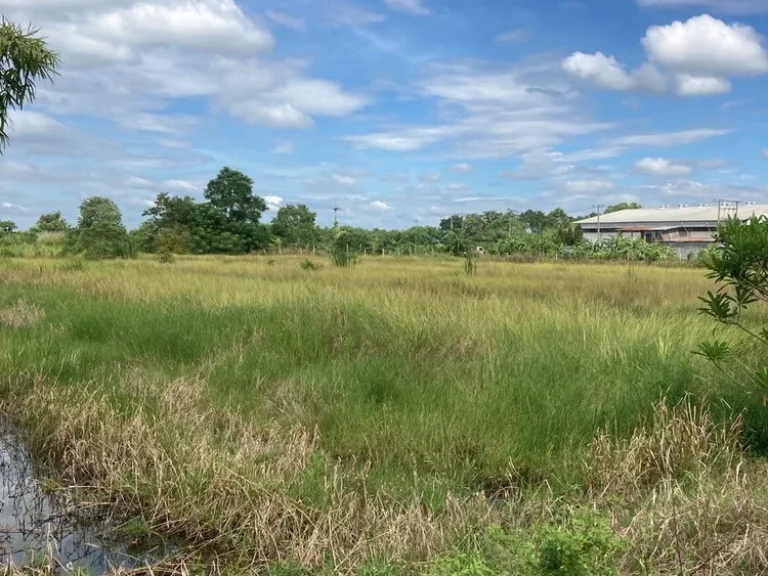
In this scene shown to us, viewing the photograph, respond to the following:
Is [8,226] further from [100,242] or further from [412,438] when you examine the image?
[412,438]

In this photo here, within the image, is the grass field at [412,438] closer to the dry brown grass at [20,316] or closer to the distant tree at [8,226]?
the dry brown grass at [20,316]

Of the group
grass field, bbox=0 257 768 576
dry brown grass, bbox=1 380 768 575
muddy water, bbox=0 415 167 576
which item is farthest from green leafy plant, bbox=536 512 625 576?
muddy water, bbox=0 415 167 576

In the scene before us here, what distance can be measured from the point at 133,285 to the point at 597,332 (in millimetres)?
8601

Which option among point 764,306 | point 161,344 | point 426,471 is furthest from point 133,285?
point 764,306

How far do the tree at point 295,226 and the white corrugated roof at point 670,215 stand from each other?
27934 millimetres

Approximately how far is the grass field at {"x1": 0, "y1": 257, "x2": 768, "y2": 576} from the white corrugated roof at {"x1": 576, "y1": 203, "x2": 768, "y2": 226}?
53.4 m

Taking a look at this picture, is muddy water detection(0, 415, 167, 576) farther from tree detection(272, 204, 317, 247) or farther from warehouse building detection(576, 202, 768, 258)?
warehouse building detection(576, 202, 768, 258)

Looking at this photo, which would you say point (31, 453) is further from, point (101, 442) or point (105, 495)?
point (105, 495)

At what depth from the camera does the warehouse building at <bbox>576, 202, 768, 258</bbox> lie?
51594mm

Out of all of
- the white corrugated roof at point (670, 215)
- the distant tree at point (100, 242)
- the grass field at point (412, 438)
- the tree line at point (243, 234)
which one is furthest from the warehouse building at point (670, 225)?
the grass field at point (412, 438)

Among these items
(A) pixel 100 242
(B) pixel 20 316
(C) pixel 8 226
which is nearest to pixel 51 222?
(C) pixel 8 226

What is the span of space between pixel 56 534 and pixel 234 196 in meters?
42.9

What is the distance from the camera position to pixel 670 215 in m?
58.2

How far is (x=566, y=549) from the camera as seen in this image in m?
1.92
